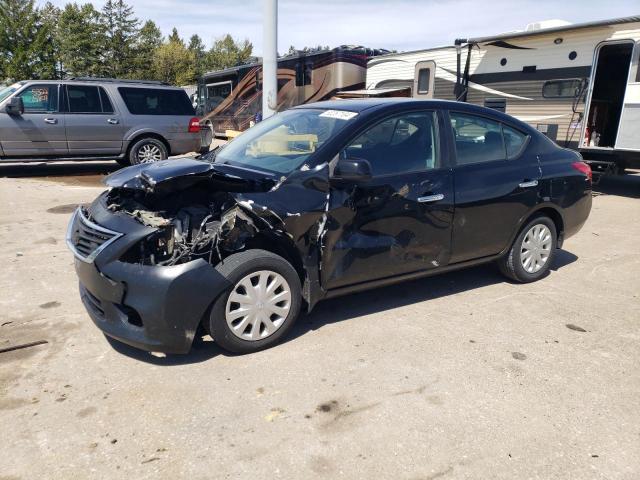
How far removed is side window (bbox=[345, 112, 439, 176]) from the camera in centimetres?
385

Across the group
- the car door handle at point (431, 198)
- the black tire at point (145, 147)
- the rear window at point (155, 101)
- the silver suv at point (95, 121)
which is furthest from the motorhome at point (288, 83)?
the car door handle at point (431, 198)

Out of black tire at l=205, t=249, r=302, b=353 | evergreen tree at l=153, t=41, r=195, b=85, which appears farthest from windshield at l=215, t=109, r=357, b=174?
evergreen tree at l=153, t=41, r=195, b=85

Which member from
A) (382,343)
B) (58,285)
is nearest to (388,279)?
(382,343)

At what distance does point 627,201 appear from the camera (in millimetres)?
9648

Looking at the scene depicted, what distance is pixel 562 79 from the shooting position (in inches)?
401

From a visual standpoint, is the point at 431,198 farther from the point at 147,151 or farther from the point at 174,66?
the point at 174,66

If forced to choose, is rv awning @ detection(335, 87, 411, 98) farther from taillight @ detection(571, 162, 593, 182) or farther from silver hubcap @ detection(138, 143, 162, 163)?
taillight @ detection(571, 162, 593, 182)

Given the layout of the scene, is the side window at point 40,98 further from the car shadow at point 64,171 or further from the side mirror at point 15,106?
the car shadow at point 64,171

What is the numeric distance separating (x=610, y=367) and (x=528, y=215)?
1.68 metres

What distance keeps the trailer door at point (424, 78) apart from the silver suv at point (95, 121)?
546cm

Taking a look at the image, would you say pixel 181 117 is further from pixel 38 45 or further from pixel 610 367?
pixel 38 45

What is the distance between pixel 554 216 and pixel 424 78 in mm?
8574

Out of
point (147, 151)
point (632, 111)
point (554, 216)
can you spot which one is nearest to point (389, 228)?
point (554, 216)

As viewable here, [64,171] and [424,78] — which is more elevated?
[424,78]
